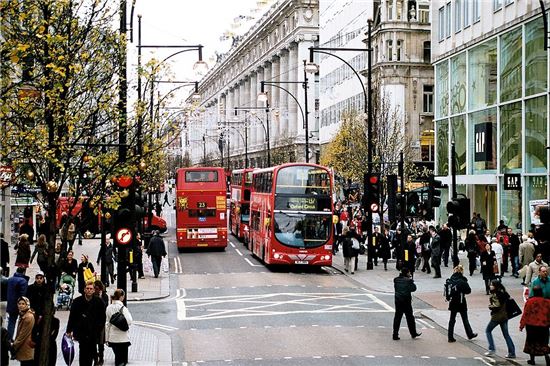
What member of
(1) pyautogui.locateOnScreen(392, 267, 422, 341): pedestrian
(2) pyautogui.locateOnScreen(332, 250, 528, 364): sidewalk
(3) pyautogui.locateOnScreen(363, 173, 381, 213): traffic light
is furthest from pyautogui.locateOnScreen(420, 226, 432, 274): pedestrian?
(1) pyautogui.locateOnScreen(392, 267, 422, 341): pedestrian

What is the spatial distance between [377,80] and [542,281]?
49.0 metres

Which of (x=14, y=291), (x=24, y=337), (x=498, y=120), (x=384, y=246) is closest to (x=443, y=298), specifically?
(x=384, y=246)

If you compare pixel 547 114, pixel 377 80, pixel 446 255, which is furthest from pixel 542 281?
pixel 377 80

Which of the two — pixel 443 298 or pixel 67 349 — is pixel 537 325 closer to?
pixel 67 349

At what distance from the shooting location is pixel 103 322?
15.6 m

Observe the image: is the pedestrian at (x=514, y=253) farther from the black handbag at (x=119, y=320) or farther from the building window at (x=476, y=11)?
the black handbag at (x=119, y=320)

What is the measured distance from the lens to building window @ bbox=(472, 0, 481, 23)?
44.8 m

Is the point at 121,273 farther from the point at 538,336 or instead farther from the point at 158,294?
the point at 538,336

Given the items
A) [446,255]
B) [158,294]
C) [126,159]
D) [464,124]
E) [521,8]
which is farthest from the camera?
[464,124]

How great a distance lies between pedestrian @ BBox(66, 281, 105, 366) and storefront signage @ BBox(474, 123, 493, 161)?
3122 centimetres

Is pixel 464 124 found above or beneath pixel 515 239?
above

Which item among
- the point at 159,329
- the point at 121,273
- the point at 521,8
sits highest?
the point at 521,8

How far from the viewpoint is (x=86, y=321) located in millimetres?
15141

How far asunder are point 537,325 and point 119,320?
7446mm
